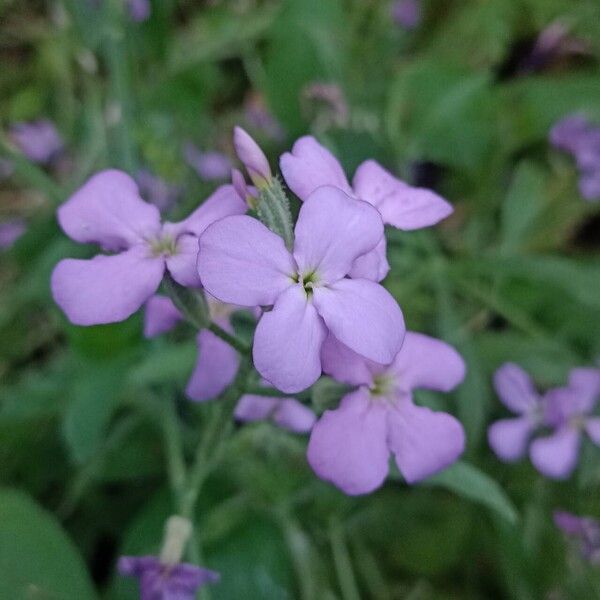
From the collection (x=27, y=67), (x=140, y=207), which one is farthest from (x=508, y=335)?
(x=27, y=67)

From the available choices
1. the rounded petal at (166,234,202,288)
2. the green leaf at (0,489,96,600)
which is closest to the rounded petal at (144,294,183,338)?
the rounded petal at (166,234,202,288)

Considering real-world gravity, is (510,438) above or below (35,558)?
below

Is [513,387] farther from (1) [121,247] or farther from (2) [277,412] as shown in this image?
(1) [121,247]

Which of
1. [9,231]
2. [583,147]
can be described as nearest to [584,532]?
[583,147]

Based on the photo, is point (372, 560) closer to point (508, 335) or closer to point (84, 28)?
point (508, 335)

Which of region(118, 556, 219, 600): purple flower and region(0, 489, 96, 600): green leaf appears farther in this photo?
region(0, 489, 96, 600): green leaf

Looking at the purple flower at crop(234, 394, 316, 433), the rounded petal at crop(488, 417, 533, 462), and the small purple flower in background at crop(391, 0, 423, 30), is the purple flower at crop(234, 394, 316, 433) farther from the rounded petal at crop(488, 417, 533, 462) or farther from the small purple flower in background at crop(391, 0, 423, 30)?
the small purple flower in background at crop(391, 0, 423, 30)

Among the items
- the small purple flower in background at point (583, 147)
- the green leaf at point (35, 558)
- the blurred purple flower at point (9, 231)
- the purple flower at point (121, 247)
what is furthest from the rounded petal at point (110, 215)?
the small purple flower in background at point (583, 147)
